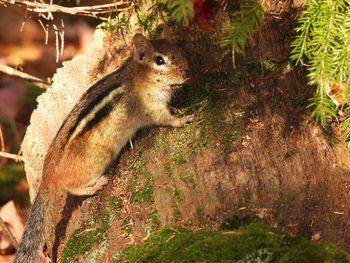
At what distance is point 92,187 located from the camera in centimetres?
461

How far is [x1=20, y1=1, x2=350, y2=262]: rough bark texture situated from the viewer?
3.86 m

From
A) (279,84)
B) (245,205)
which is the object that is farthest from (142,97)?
(245,205)

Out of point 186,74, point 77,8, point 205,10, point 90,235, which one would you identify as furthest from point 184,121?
point 77,8

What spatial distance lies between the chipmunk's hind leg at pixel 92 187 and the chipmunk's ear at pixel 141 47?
90 centimetres

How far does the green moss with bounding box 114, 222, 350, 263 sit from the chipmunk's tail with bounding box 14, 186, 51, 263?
0.86 m

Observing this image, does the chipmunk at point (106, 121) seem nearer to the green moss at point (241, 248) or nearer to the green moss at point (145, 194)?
the green moss at point (145, 194)

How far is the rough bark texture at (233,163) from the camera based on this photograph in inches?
152

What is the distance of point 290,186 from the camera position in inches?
154

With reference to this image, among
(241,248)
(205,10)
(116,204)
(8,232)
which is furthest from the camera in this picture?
(8,232)

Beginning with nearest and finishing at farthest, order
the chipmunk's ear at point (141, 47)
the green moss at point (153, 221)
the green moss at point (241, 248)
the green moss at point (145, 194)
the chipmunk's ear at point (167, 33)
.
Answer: the green moss at point (241, 248) < the green moss at point (153, 221) < the green moss at point (145, 194) < the chipmunk's ear at point (141, 47) < the chipmunk's ear at point (167, 33)

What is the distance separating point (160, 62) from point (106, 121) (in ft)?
1.87

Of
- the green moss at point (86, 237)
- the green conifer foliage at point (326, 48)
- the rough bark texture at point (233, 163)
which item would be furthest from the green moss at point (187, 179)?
the green conifer foliage at point (326, 48)

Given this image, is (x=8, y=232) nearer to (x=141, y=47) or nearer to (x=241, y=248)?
(x=141, y=47)

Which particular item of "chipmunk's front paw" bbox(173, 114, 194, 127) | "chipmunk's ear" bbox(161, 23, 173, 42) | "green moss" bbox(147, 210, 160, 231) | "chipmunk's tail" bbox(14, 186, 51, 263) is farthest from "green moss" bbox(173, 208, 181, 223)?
"chipmunk's ear" bbox(161, 23, 173, 42)
